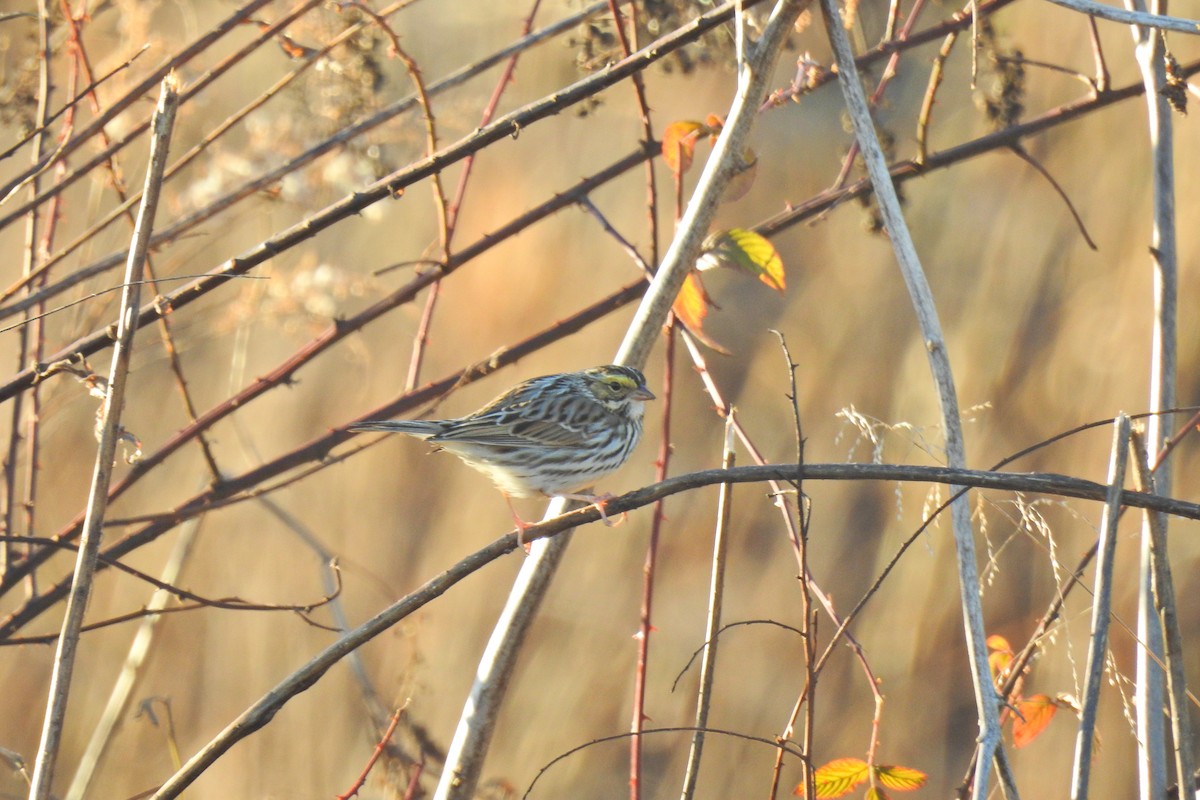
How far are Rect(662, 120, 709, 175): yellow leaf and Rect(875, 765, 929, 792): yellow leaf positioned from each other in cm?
132

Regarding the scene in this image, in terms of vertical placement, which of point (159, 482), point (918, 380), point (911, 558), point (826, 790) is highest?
point (918, 380)

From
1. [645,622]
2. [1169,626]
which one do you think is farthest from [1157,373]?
[645,622]

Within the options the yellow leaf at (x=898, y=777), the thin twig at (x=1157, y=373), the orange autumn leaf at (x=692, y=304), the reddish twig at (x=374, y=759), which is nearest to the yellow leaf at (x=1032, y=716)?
the thin twig at (x=1157, y=373)

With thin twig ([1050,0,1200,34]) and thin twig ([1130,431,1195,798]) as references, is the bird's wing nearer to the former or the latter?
thin twig ([1130,431,1195,798])

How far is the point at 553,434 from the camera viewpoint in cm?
387

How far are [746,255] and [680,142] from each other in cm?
33

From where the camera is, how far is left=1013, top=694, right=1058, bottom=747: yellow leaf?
8.06 feet

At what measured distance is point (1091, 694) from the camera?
1819 mm

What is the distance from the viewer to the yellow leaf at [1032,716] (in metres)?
2.46

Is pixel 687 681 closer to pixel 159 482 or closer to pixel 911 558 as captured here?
pixel 911 558

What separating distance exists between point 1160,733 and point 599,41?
226cm

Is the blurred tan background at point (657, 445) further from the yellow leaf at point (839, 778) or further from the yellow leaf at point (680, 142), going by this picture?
the yellow leaf at point (839, 778)

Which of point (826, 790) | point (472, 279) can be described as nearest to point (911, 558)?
point (472, 279)

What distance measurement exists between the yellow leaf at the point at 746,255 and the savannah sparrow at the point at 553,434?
1.09 m
